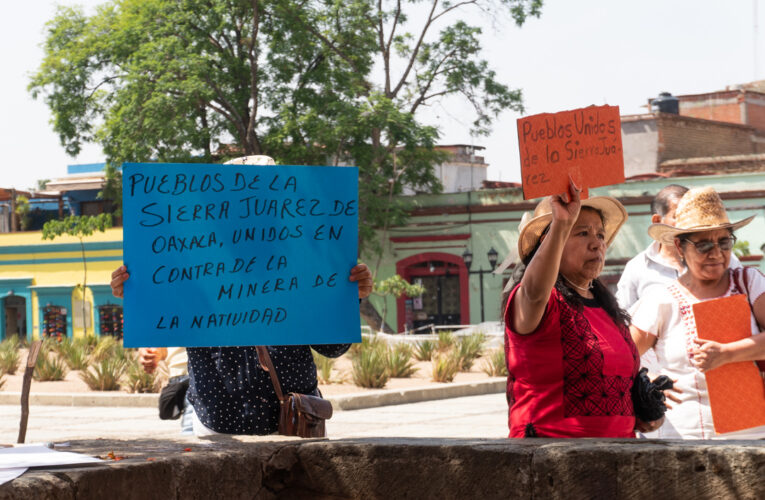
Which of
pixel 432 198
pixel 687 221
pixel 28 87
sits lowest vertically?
pixel 687 221

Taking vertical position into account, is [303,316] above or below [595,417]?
above

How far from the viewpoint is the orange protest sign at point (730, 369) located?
4852mm

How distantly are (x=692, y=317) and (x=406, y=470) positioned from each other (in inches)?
62.6

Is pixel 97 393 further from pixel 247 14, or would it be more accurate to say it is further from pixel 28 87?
pixel 28 87

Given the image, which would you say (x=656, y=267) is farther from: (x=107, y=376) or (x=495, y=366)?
(x=495, y=366)

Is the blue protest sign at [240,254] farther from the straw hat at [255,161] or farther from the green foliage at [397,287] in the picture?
the green foliage at [397,287]

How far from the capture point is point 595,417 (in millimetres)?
4141

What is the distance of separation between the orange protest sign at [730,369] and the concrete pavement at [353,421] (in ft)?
24.2

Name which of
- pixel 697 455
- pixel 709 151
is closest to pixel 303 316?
pixel 697 455

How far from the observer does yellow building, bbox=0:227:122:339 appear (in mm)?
46156

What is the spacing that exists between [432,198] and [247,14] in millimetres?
8960

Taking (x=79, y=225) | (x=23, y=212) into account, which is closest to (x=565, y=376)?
(x=79, y=225)

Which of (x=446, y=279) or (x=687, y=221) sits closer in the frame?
(x=687, y=221)

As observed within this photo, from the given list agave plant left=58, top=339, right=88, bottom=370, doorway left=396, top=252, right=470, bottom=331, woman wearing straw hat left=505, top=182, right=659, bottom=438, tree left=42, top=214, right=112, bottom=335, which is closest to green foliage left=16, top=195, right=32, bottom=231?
tree left=42, top=214, right=112, bottom=335
